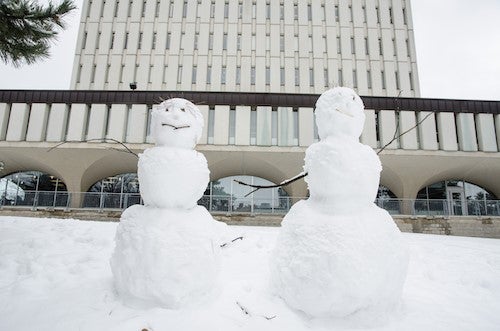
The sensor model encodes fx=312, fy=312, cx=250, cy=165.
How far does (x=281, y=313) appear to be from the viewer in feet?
10.4

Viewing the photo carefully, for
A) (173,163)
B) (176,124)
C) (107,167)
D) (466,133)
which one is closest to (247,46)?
(107,167)

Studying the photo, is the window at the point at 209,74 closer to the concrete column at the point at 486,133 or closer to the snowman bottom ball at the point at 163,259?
the concrete column at the point at 486,133

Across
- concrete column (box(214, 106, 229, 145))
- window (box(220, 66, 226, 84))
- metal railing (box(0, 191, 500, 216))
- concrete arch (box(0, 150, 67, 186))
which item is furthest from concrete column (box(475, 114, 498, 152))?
concrete arch (box(0, 150, 67, 186))

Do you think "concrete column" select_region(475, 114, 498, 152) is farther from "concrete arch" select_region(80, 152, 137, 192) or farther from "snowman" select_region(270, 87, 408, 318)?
"concrete arch" select_region(80, 152, 137, 192)

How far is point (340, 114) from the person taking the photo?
341 centimetres

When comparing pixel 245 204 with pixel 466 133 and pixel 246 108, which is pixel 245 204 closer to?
pixel 246 108

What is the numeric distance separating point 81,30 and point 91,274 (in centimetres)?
2753

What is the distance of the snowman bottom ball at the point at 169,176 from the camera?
3.33m

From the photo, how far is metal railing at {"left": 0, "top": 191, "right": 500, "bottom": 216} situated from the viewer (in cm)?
1406

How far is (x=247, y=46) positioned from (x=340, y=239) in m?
24.6

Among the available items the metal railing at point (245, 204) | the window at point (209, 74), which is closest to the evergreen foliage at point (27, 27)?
the metal railing at point (245, 204)

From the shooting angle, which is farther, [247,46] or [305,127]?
[247,46]

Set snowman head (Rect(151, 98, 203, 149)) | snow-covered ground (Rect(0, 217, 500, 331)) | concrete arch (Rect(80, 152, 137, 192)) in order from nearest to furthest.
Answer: snow-covered ground (Rect(0, 217, 500, 331))
snowman head (Rect(151, 98, 203, 149))
concrete arch (Rect(80, 152, 137, 192))

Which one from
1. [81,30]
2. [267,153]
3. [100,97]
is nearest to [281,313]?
[267,153]
